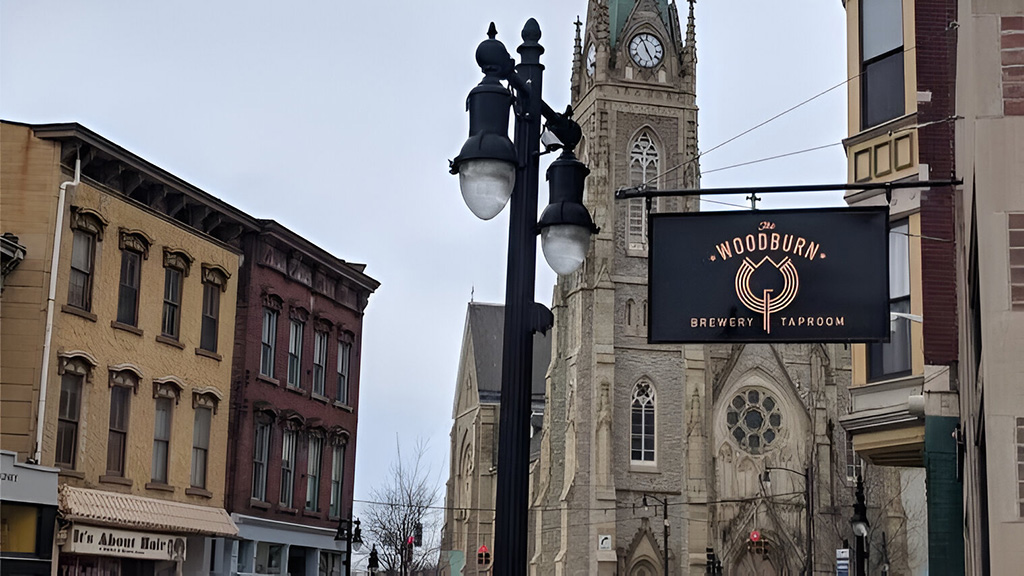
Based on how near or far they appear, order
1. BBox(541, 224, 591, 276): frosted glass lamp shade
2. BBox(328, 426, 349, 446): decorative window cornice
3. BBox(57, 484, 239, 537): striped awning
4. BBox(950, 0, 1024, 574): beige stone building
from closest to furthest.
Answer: BBox(950, 0, 1024, 574): beige stone building, BBox(541, 224, 591, 276): frosted glass lamp shade, BBox(57, 484, 239, 537): striped awning, BBox(328, 426, 349, 446): decorative window cornice

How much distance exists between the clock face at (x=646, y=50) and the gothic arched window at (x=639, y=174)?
469cm

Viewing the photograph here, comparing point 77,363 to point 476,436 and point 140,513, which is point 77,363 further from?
point 476,436

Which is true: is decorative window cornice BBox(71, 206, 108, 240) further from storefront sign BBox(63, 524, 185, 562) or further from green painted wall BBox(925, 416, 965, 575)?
green painted wall BBox(925, 416, 965, 575)

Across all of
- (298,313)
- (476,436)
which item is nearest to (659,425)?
(476,436)

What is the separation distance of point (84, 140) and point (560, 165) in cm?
1894

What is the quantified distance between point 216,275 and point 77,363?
20.9ft

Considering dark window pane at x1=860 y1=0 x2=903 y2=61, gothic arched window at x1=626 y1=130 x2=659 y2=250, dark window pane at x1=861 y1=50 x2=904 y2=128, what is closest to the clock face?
gothic arched window at x1=626 y1=130 x2=659 y2=250

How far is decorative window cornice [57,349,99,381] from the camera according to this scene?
86.8ft

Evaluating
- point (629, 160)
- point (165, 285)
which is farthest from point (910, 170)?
point (629, 160)

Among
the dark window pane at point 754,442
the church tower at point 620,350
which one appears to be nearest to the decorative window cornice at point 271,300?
the church tower at point 620,350

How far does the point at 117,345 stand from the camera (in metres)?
28.6

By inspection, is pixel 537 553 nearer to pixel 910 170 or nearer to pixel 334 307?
pixel 334 307

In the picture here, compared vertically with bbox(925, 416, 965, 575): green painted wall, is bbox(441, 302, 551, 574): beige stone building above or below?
above

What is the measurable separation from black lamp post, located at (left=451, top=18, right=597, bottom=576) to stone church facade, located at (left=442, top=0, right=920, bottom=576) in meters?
57.2
